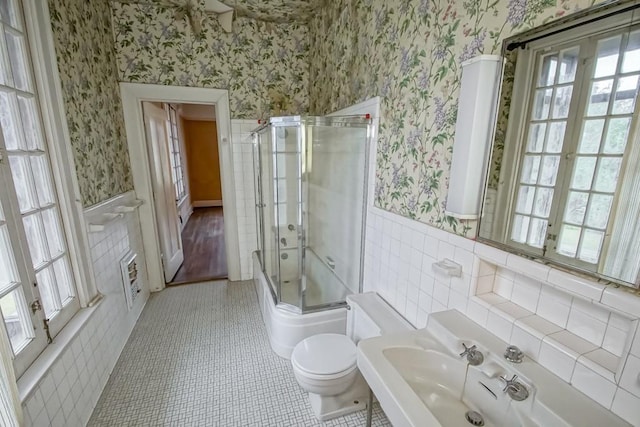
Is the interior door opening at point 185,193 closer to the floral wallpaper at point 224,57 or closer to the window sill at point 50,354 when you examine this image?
the floral wallpaper at point 224,57

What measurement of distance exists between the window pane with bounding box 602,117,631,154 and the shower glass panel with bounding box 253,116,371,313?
1281 millimetres

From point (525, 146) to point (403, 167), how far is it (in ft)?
2.08

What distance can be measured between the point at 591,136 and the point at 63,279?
2458 mm

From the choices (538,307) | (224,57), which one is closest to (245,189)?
(224,57)

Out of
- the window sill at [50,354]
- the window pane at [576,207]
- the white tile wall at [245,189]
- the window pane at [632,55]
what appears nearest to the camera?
the window pane at [632,55]

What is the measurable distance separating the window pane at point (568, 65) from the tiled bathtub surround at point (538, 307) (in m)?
0.58

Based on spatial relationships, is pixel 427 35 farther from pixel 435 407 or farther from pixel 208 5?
pixel 208 5

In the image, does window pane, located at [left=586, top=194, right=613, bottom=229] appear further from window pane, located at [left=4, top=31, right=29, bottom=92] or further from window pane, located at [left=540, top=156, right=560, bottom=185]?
window pane, located at [left=4, top=31, right=29, bottom=92]

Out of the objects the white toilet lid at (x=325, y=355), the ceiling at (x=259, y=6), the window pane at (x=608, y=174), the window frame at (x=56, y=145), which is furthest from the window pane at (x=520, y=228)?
the ceiling at (x=259, y=6)

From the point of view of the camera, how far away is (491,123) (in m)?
1.01

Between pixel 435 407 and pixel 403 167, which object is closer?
pixel 435 407

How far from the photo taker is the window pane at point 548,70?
865 millimetres

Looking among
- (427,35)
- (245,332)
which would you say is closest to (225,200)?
(245,332)

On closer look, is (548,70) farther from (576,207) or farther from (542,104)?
(576,207)
